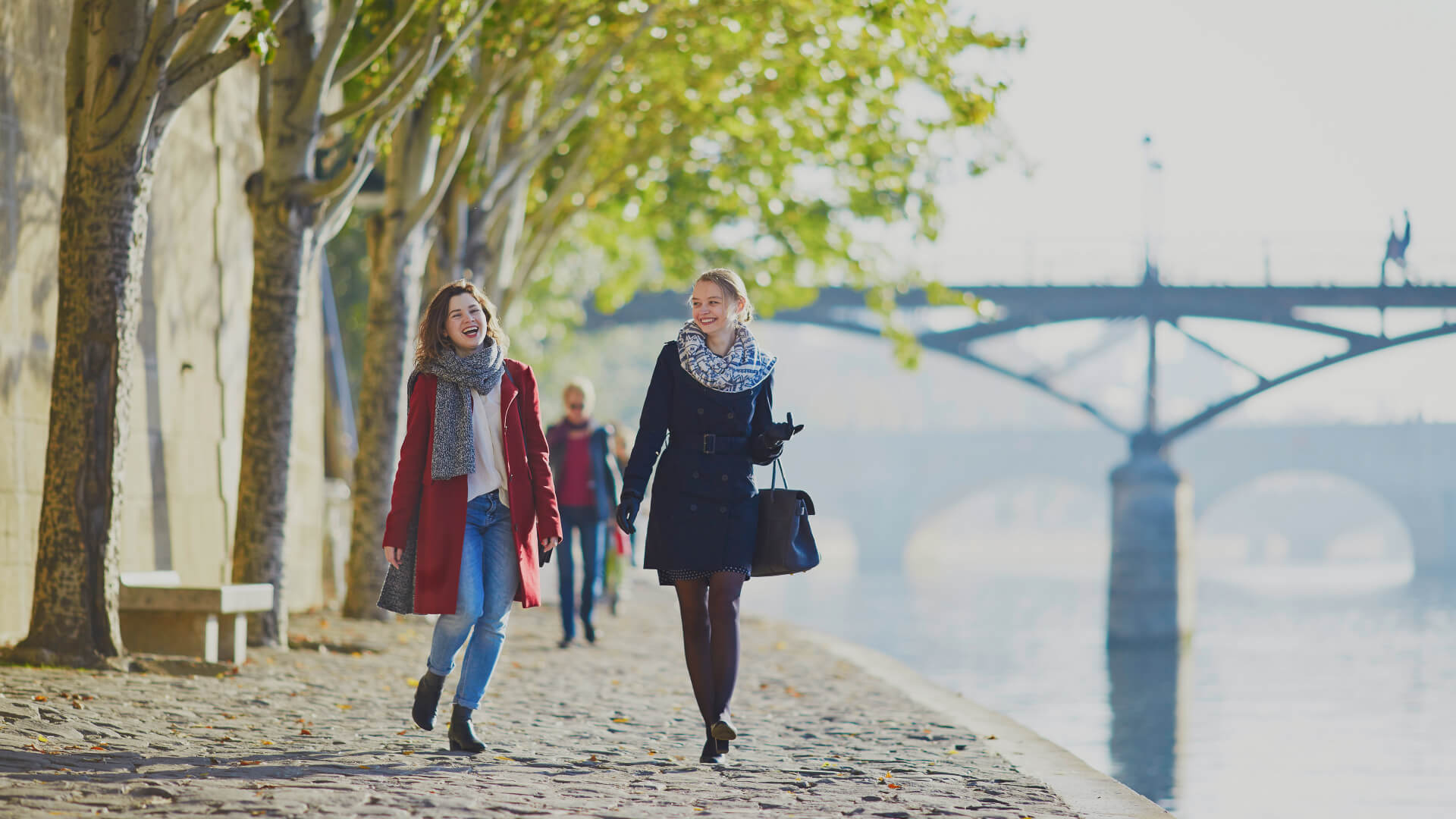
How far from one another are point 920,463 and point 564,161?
48.5 metres

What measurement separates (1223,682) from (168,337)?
14.5m

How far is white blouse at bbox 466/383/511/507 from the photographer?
452 centimetres

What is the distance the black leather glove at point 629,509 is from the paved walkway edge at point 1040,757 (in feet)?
4.77

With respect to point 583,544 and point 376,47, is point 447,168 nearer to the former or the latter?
point 376,47

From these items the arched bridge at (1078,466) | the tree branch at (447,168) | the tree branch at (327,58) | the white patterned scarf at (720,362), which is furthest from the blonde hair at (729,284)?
the arched bridge at (1078,466)

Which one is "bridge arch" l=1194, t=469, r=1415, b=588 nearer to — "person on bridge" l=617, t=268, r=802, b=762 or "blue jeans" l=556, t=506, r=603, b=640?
"blue jeans" l=556, t=506, r=603, b=640

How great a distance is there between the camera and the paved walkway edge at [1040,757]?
14.9 ft

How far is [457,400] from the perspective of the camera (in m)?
4.53

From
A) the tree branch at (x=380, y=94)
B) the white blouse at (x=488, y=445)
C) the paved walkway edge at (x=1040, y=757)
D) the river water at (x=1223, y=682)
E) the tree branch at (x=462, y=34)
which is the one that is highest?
the tree branch at (x=462, y=34)

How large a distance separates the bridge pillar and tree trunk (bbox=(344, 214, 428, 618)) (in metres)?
20.2

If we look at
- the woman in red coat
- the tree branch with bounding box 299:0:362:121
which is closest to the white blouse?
the woman in red coat

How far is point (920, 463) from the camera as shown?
6112cm

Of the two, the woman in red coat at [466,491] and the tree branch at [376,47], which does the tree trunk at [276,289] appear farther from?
the woman in red coat at [466,491]

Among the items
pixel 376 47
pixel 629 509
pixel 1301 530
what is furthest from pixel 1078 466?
pixel 629 509
